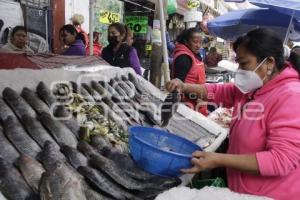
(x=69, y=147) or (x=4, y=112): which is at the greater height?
(x=4, y=112)

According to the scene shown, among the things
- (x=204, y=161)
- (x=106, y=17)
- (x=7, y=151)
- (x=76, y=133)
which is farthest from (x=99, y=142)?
(x=106, y=17)

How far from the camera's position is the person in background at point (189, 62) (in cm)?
488

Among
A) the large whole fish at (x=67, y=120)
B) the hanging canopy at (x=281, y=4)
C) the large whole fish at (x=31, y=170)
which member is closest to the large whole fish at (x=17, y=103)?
the large whole fish at (x=67, y=120)

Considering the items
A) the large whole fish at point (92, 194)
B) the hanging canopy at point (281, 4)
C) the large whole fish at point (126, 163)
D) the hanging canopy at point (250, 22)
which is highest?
the hanging canopy at point (281, 4)

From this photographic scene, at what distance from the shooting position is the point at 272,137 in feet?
6.97

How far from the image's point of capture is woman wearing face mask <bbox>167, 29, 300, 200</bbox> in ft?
6.88

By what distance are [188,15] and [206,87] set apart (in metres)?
7.94

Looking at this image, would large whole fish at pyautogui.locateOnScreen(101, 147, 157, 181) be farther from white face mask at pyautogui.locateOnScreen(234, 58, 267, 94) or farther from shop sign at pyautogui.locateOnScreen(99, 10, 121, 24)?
shop sign at pyautogui.locateOnScreen(99, 10, 121, 24)

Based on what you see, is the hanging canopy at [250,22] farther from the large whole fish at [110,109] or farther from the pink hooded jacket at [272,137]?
the pink hooded jacket at [272,137]

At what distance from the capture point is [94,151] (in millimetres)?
2695

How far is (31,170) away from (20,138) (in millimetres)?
475

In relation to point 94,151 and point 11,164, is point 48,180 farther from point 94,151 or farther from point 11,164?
point 94,151

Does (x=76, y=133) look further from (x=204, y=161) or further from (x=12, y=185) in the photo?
(x=204, y=161)

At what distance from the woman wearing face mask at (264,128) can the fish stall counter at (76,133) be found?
41 centimetres
